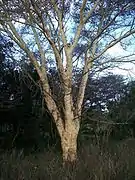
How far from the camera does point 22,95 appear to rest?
20422mm

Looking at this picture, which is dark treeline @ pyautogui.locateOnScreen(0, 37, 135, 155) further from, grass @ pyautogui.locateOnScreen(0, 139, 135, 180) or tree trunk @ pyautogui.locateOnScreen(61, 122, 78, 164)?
grass @ pyautogui.locateOnScreen(0, 139, 135, 180)

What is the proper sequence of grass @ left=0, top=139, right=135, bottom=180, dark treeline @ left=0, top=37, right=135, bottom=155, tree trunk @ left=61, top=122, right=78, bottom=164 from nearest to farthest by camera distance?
1. grass @ left=0, top=139, right=135, bottom=180
2. tree trunk @ left=61, top=122, right=78, bottom=164
3. dark treeline @ left=0, top=37, right=135, bottom=155

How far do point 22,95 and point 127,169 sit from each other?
1142 centimetres

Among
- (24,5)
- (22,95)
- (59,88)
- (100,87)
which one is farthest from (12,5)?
(22,95)

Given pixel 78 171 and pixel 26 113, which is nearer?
pixel 78 171

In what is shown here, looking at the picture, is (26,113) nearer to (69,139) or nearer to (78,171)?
(69,139)

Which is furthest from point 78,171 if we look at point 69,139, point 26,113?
point 26,113

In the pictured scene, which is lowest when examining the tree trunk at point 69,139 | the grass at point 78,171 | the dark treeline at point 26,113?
the grass at point 78,171

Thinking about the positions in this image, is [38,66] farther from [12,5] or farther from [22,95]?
[22,95]

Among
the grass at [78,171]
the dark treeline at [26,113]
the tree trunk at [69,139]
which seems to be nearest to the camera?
the grass at [78,171]

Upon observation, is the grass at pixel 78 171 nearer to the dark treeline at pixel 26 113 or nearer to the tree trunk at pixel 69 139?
the tree trunk at pixel 69 139

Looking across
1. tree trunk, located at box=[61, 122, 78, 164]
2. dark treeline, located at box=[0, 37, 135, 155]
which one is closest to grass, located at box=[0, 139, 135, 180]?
tree trunk, located at box=[61, 122, 78, 164]

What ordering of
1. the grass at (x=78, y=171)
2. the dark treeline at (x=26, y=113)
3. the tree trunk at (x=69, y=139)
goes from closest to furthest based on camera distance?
the grass at (x=78, y=171) → the tree trunk at (x=69, y=139) → the dark treeline at (x=26, y=113)

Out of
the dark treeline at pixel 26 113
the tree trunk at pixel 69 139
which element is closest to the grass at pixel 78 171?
the tree trunk at pixel 69 139
